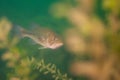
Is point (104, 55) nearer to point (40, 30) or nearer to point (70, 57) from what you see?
point (70, 57)

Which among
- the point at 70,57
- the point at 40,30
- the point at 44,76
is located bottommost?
the point at 44,76

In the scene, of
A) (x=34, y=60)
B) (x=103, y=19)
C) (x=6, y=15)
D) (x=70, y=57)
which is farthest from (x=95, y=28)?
(x=6, y=15)

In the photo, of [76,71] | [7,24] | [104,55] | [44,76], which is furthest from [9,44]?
[104,55]

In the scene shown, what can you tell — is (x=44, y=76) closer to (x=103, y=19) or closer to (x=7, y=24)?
(x=7, y=24)

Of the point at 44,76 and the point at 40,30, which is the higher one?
the point at 40,30
